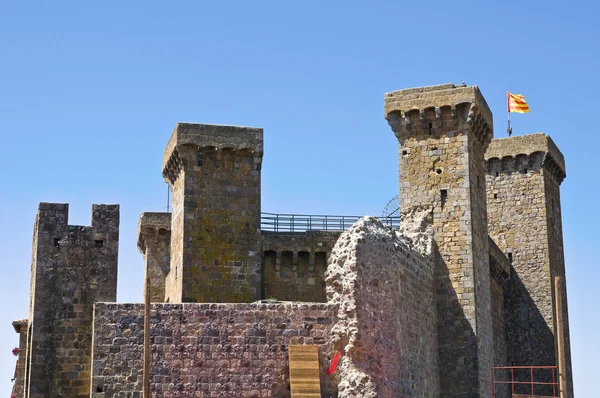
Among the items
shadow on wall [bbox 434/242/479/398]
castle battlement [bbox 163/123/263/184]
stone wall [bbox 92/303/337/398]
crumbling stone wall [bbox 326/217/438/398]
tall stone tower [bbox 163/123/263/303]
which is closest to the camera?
stone wall [bbox 92/303/337/398]

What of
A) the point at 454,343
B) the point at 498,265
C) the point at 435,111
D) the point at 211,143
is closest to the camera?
the point at 454,343

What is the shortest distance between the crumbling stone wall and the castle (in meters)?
0.04

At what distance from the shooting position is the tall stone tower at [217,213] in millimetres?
29219

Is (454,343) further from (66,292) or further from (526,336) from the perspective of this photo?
(526,336)

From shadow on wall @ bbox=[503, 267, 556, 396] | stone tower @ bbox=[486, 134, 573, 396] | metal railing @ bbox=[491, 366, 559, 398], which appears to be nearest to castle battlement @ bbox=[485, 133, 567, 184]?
stone tower @ bbox=[486, 134, 573, 396]

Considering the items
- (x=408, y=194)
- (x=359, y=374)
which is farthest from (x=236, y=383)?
(x=408, y=194)

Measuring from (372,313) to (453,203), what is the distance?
259 inches

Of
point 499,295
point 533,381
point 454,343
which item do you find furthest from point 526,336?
point 454,343

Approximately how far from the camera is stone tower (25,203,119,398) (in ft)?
79.9

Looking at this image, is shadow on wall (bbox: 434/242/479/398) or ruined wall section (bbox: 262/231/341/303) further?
ruined wall section (bbox: 262/231/341/303)

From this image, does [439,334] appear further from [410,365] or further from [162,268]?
[162,268]

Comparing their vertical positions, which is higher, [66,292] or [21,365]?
[66,292]

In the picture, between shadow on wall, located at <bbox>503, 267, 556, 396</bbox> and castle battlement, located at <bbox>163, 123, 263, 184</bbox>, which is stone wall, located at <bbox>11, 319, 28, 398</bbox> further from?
shadow on wall, located at <bbox>503, 267, 556, 396</bbox>

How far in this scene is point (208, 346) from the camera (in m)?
23.0
